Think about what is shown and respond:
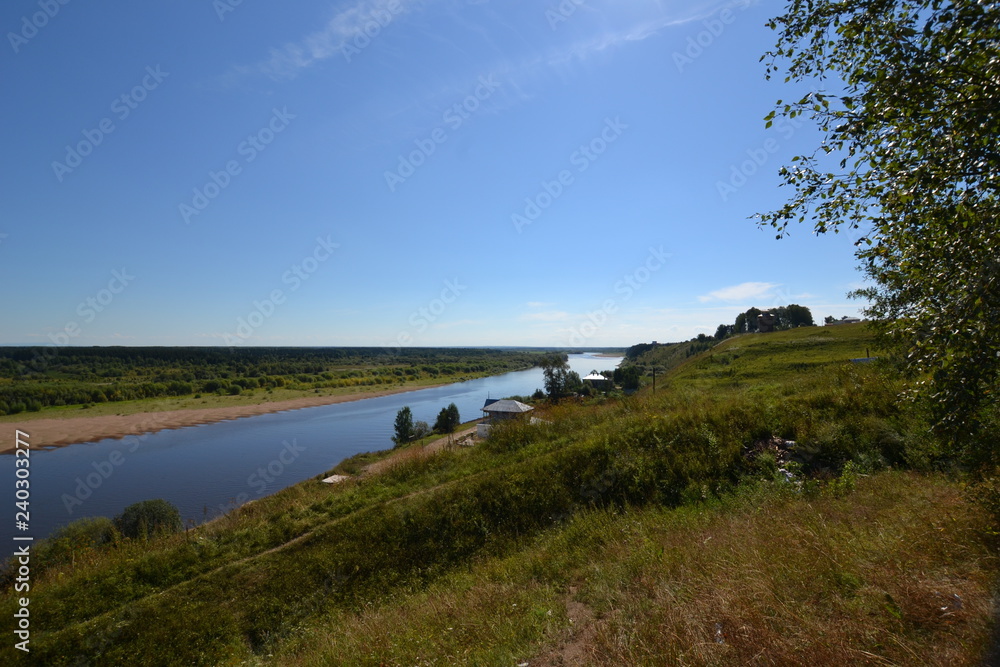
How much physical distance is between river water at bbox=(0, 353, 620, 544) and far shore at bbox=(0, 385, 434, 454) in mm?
3454

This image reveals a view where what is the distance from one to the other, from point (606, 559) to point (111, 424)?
246 feet

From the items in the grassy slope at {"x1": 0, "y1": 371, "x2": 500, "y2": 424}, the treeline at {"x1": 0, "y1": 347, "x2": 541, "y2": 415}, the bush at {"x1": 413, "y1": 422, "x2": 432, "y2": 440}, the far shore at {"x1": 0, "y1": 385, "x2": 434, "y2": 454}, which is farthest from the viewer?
the treeline at {"x1": 0, "y1": 347, "x2": 541, "y2": 415}

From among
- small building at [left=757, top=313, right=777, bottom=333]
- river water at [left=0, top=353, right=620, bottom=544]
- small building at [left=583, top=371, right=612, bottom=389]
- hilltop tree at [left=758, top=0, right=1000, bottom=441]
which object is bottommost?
river water at [left=0, top=353, right=620, bottom=544]

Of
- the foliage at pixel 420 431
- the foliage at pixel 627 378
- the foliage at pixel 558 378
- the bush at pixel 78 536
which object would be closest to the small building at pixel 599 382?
the foliage at pixel 627 378

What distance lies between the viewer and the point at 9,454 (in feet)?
144

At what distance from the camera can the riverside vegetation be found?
3.46m

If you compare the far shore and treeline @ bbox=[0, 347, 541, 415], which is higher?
treeline @ bbox=[0, 347, 541, 415]

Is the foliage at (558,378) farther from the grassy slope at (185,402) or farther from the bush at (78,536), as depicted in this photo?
the bush at (78,536)

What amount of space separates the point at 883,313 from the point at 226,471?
44.4 meters

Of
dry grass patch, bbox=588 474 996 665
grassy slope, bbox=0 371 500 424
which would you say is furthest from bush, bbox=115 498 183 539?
grassy slope, bbox=0 371 500 424

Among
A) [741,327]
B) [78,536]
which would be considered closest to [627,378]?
[741,327]

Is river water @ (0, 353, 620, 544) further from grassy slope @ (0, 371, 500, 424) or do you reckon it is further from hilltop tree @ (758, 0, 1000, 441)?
hilltop tree @ (758, 0, 1000, 441)

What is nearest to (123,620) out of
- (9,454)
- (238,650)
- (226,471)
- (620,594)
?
(238,650)

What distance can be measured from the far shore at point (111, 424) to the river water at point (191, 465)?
3454 mm
